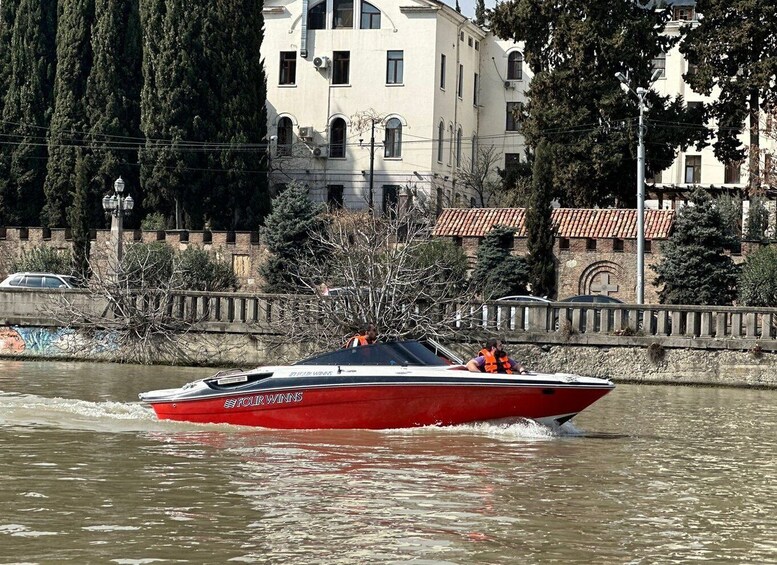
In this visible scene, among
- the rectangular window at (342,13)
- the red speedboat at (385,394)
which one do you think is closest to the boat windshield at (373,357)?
the red speedboat at (385,394)

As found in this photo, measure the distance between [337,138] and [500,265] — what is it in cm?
2503

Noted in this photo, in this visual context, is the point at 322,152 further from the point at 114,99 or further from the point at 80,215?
the point at 80,215

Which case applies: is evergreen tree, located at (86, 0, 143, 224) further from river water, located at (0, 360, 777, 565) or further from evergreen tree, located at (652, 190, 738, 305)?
river water, located at (0, 360, 777, 565)

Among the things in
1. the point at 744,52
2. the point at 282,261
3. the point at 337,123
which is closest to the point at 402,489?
the point at 282,261

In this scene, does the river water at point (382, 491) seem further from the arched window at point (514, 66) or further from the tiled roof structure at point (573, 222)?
the arched window at point (514, 66)

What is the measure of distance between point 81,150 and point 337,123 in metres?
13.3

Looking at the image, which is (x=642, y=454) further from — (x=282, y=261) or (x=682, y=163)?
(x=682, y=163)

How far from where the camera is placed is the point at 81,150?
61.8 metres

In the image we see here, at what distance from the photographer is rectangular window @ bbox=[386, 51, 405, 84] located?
6869 cm

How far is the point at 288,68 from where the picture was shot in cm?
7025

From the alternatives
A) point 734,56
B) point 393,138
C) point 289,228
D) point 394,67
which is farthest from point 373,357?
point 394,67

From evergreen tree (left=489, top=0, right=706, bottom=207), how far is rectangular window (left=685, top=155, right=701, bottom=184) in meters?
22.5

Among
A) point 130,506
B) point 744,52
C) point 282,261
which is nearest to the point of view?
point 130,506

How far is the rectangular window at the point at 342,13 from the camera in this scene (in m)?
69.2
